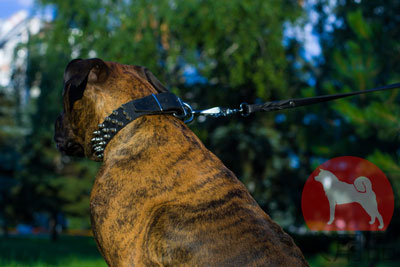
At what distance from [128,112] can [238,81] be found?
1382cm

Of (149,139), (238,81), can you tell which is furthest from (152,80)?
(238,81)

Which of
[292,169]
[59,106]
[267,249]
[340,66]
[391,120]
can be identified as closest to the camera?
[267,249]

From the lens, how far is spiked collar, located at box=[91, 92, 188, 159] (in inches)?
104

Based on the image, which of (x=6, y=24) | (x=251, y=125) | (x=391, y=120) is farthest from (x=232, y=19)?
(x=6, y=24)

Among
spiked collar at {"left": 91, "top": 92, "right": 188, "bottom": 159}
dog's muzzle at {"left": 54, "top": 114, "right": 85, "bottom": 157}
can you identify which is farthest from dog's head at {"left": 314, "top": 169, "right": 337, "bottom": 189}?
dog's muzzle at {"left": 54, "top": 114, "right": 85, "bottom": 157}

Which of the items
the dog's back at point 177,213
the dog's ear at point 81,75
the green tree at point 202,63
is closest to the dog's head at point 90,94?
the dog's ear at point 81,75

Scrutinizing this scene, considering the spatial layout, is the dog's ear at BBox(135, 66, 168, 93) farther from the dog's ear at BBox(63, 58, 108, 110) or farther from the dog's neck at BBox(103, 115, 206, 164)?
the dog's neck at BBox(103, 115, 206, 164)

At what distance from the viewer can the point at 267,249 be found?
207 centimetres

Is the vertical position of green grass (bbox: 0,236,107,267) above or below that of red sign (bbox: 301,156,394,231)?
below

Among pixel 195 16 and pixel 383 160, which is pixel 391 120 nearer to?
pixel 383 160

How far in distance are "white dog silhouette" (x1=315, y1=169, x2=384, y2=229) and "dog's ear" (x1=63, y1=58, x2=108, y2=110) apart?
5.55 feet

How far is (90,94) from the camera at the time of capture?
2824mm

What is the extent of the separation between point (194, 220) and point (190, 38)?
546 inches

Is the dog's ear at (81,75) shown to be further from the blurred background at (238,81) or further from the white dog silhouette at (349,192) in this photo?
the blurred background at (238,81)
